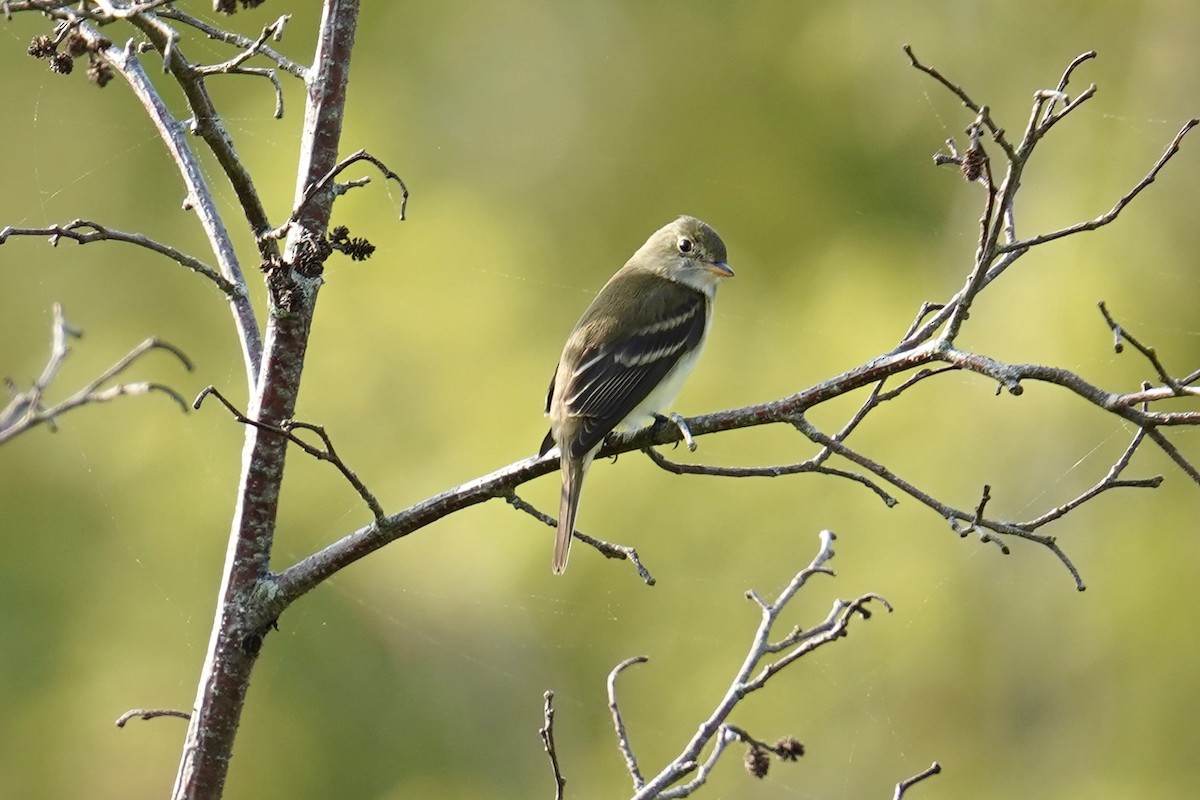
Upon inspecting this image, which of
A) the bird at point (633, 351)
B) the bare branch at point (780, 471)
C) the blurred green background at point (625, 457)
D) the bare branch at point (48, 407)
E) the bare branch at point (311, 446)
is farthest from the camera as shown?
the blurred green background at point (625, 457)

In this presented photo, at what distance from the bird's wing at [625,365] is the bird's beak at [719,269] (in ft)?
0.65

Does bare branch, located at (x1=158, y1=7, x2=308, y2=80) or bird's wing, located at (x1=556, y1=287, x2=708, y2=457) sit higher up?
bird's wing, located at (x1=556, y1=287, x2=708, y2=457)

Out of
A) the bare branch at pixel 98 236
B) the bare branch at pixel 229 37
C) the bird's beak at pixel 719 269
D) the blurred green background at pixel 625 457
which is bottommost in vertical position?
the bare branch at pixel 98 236

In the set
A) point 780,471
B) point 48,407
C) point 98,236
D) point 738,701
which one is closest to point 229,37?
point 98,236

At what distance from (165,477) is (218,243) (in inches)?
347

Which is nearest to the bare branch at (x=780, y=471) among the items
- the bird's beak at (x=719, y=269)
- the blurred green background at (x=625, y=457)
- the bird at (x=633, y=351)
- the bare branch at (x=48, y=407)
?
the bird at (x=633, y=351)

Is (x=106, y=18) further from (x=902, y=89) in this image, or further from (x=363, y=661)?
(x=902, y=89)

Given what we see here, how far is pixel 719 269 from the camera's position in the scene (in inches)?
178

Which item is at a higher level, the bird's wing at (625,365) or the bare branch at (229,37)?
the bird's wing at (625,365)

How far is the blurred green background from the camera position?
29.7ft

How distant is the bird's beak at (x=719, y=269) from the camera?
14.7 ft

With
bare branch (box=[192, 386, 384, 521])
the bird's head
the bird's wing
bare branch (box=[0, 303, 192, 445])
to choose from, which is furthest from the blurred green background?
bare branch (box=[0, 303, 192, 445])

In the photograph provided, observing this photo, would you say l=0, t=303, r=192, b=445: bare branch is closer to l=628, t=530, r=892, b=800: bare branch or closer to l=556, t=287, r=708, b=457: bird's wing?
l=628, t=530, r=892, b=800: bare branch

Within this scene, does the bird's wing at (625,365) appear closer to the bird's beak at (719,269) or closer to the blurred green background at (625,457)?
the bird's beak at (719,269)
